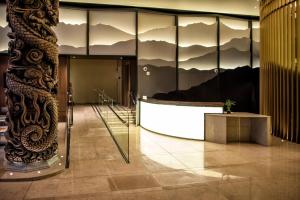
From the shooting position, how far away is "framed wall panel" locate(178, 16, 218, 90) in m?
10.8

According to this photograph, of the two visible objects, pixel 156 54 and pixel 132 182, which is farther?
pixel 156 54

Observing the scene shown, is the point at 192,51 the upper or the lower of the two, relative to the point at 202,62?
upper

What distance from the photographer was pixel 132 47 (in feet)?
33.4

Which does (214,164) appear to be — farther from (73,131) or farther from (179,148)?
(73,131)

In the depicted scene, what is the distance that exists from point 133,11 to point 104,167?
278 inches

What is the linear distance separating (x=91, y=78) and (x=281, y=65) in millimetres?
11927

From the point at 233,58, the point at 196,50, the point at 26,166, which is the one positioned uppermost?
the point at 196,50

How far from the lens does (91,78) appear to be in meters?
16.7

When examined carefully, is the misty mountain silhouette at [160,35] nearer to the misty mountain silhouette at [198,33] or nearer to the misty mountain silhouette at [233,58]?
the misty mountain silhouette at [198,33]

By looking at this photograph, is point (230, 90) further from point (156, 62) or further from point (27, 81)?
point (27, 81)

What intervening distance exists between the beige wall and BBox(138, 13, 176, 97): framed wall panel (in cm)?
667

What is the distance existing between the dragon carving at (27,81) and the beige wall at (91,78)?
1219 cm

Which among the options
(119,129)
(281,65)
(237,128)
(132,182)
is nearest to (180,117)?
(237,128)

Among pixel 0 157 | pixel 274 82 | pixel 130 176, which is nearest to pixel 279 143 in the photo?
pixel 274 82
